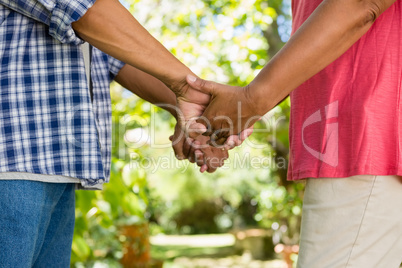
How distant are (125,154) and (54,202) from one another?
2.78 meters

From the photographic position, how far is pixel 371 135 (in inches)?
44.4

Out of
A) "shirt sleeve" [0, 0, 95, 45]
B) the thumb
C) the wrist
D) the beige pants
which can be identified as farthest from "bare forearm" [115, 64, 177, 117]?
the beige pants

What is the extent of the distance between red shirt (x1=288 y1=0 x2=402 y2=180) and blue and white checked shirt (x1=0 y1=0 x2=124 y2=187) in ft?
1.82

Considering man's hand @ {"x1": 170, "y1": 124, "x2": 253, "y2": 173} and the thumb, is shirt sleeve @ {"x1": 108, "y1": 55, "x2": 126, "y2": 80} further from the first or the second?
man's hand @ {"x1": 170, "y1": 124, "x2": 253, "y2": 173}

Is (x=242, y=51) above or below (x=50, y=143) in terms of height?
above

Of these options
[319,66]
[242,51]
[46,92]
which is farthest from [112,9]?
[242,51]

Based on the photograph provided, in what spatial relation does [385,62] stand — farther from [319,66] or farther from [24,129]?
[24,129]

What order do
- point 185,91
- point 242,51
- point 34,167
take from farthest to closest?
point 242,51, point 185,91, point 34,167

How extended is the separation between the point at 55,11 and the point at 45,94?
7.7 inches

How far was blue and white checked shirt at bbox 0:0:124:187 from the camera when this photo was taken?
110 centimetres

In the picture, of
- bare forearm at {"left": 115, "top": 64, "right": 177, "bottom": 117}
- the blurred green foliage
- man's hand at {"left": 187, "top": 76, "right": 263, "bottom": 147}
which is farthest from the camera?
the blurred green foliage

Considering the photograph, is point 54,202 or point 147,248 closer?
point 54,202

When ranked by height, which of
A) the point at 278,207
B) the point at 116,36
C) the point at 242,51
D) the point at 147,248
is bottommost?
the point at 147,248

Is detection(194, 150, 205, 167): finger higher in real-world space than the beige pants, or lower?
higher
